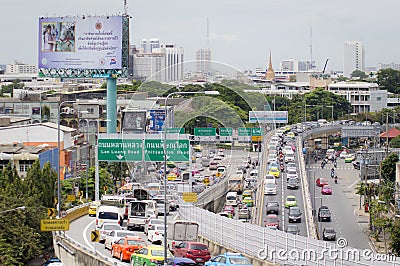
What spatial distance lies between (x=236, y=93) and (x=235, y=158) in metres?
8.59

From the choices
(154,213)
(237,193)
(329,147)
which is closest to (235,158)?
(237,193)

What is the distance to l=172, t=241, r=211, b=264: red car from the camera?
96.1ft

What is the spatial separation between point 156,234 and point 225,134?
66.2 feet

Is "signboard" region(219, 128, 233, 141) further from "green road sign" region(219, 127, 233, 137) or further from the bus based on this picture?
the bus

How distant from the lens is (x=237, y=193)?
6228cm

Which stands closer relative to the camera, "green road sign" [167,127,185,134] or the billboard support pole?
"green road sign" [167,127,185,134]

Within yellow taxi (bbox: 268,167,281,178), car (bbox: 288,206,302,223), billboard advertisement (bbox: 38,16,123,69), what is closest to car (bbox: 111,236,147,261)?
car (bbox: 288,206,302,223)

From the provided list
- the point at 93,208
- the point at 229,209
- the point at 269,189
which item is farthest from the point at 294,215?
the point at 269,189

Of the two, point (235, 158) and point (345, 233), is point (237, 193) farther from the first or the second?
point (345, 233)

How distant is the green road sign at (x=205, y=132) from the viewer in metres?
57.3

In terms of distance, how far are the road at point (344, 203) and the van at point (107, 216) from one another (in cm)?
1404

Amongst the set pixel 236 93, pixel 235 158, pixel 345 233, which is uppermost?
pixel 236 93

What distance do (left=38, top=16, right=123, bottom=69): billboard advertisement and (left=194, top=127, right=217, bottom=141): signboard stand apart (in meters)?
20.3

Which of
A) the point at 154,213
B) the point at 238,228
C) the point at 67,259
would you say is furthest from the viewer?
the point at 154,213
